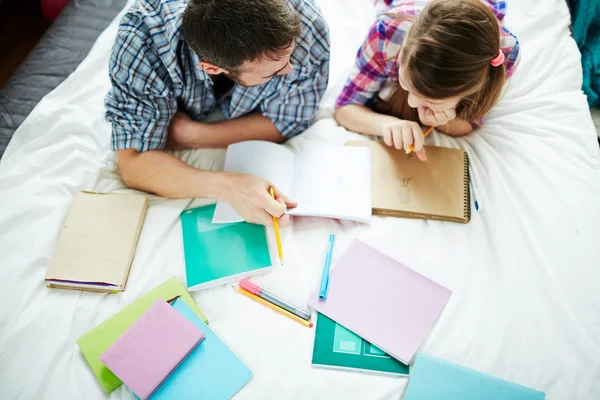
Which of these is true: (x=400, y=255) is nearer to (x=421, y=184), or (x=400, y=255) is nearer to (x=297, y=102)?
(x=421, y=184)

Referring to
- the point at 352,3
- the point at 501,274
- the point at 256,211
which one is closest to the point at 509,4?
the point at 352,3

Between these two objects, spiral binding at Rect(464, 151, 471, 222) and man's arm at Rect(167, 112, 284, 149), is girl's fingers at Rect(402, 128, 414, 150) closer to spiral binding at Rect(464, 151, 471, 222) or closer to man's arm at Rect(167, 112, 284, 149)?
spiral binding at Rect(464, 151, 471, 222)

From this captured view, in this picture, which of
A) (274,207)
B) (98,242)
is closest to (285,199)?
(274,207)

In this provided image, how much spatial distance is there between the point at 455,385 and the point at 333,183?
1.47 ft

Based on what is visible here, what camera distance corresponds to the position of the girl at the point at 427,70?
775mm

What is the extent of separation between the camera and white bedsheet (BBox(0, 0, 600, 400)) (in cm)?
78

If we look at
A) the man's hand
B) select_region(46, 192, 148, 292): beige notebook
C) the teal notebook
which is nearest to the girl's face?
the man's hand

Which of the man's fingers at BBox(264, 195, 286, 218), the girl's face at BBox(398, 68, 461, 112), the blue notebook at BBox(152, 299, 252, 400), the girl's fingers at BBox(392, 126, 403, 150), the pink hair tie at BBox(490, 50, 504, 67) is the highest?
the pink hair tie at BBox(490, 50, 504, 67)

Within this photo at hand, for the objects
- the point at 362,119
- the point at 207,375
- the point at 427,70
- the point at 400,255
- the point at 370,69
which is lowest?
the point at 207,375

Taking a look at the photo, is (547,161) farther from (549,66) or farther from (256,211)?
(256,211)

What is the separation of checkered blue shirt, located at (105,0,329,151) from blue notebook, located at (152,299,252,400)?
0.45 metres

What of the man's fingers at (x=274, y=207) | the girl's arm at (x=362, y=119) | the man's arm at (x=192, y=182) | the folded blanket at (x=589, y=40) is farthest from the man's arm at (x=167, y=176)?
the folded blanket at (x=589, y=40)

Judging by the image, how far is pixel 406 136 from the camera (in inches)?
38.3

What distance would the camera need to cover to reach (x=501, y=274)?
858 mm
